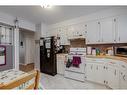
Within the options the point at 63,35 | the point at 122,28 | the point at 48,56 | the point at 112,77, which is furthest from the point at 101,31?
the point at 48,56

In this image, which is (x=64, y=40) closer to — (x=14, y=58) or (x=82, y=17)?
(x=82, y=17)

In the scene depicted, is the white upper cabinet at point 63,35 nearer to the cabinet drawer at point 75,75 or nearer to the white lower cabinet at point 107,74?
the cabinet drawer at point 75,75

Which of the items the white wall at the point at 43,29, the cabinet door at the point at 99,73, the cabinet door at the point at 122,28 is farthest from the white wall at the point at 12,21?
the cabinet door at the point at 122,28

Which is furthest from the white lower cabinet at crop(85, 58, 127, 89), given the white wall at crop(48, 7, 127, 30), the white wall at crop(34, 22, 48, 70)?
the white wall at crop(34, 22, 48, 70)

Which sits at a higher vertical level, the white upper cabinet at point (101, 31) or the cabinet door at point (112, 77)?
the white upper cabinet at point (101, 31)

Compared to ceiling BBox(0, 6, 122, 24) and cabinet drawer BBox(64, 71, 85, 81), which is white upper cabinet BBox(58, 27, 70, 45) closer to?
ceiling BBox(0, 6, 122, 24)

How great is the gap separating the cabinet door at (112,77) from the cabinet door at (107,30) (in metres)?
0.89

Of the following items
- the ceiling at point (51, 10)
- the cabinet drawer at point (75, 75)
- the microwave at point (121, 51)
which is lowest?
the cabinet drawer at point (75, 75)

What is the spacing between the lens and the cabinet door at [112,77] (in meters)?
2.33

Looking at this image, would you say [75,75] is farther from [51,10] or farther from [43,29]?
[43,29]

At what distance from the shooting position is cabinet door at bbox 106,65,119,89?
2.33 metres

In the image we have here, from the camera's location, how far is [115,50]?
112 inches

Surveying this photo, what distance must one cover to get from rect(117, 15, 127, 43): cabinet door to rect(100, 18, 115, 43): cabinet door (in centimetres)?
19
